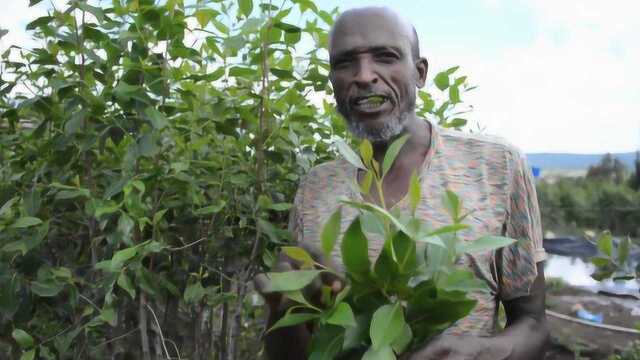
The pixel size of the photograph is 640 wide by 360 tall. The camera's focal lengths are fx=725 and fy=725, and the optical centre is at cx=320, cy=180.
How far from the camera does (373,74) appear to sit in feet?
4.41

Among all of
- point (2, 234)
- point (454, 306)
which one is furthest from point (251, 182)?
point (454, 306)

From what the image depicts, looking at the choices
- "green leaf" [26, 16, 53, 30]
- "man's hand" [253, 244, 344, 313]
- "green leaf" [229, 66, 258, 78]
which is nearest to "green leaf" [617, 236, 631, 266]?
"man's hand" [253, 244, 344, 313]

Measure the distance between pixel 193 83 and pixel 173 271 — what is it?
430 millimetres

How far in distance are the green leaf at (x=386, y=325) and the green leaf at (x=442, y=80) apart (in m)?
1.03

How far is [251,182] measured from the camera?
1588 millimetres

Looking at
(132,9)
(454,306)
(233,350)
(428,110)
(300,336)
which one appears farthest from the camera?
(428,110)

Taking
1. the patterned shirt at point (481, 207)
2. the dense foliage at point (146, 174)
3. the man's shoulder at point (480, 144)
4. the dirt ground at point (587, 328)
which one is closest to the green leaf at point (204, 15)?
the dense foliage at point (146, 174)

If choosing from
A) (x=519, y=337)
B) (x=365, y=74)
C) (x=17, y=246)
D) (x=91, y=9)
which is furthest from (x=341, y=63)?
(x=17, y=246)

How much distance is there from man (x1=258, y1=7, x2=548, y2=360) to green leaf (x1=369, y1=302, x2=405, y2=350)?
1.15 ft

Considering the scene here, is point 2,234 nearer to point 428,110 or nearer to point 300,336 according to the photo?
point 300,336

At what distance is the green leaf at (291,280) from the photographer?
91cm

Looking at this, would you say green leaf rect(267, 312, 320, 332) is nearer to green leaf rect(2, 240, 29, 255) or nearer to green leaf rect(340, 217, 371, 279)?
green leaf rect(340, 217, 371, 279)

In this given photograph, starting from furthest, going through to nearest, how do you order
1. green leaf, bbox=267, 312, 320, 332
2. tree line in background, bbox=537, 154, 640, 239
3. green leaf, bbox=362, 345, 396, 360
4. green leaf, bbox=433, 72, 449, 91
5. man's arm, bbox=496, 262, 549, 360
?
tree line in background, bbox=537, 154, 640, 239 → green leaf, bbox=433, 72, 449, 91 → man's arm, bbox=496, 262, 549, 360 → green leaf, bbox=267, 312, 320, 332 → green leaf, bbox=362, 345, 396, 360

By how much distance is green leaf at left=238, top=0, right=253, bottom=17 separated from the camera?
Result: 1447 mm
